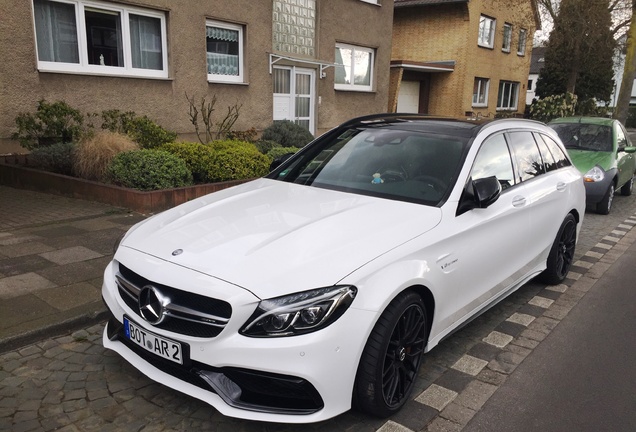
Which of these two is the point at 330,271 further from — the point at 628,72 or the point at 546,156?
the point at 628,72

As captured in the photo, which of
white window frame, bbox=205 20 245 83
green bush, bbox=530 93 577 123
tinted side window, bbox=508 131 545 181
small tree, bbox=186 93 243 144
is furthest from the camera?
green bush, bbox=530 93 577 123

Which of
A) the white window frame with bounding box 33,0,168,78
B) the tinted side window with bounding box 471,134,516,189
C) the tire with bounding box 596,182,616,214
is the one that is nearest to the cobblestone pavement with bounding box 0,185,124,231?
the white window frame with bounding box 33,0,168,78

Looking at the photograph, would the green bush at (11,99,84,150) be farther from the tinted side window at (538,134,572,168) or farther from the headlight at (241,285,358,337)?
the headlight at (241,285,358,337)

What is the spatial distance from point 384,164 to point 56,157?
6.55 meters

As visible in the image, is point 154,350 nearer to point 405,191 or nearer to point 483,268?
point 405,191

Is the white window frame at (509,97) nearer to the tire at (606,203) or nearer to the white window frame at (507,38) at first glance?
the white window frame at (507,38)

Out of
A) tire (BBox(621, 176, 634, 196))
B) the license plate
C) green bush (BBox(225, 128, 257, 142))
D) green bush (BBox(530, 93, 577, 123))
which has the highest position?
green bush (BBox(530, 93, 577, 123))

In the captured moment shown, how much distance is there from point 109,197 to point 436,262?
584 cm

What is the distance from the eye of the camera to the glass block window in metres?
14.2

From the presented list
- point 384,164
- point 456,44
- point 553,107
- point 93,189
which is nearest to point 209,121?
point 93,189

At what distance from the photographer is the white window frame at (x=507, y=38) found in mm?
27531

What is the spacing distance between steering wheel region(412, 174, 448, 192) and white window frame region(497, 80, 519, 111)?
90.1 ft

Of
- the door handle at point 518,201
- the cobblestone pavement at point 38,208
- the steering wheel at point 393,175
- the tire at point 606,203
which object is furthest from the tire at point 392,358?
the tire at point 606,203

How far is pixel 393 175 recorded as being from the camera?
3908 mm
